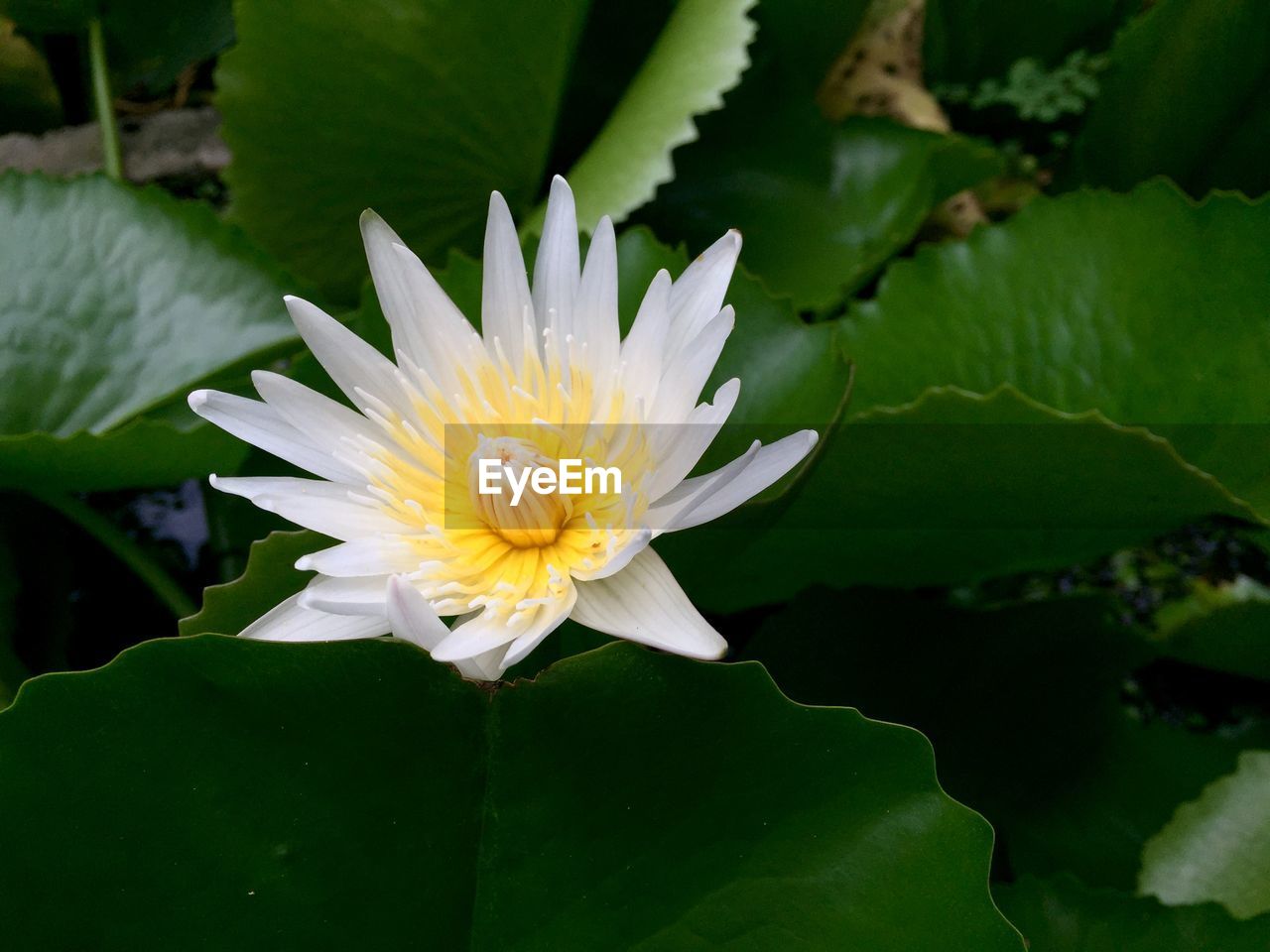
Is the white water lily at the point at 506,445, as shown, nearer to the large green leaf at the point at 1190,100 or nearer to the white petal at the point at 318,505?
the white petal at the point at 318,505

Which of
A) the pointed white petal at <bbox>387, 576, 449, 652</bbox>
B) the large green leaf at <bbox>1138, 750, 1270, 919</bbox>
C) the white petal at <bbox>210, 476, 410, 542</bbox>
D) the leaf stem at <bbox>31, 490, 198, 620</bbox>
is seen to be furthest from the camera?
the leaf stem at <bbox>31, 490, 198, 620</bbox>

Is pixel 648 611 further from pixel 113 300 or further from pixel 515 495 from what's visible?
Answer: pixel 113 300

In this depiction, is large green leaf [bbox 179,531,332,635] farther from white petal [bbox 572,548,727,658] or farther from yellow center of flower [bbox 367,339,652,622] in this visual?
white petal [bbox 572,548,727,658]

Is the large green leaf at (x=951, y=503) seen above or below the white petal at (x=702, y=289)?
below

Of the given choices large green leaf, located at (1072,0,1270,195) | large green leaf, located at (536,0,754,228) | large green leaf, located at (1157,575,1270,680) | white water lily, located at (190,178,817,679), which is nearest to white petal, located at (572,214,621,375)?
white water lily, located at (190,178,817,679)

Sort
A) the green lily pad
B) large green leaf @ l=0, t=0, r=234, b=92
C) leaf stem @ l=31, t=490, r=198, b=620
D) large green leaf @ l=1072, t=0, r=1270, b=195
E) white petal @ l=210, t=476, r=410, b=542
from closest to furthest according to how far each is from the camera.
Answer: white petal @ l=210, t=476, r=410, b=542, the green lily pad, leaf stem @ l=31, t=490, r=198, b=620, large green leaf @ l=1072, t=0, r=1270, b=195, large green leaf @ l=0, t=0, r=234, b=92

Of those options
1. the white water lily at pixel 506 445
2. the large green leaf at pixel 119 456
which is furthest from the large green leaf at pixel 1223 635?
the large green leaf at pixel 119 456

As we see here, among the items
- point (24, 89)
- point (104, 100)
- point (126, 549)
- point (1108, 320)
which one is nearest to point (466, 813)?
point (126, 549)
